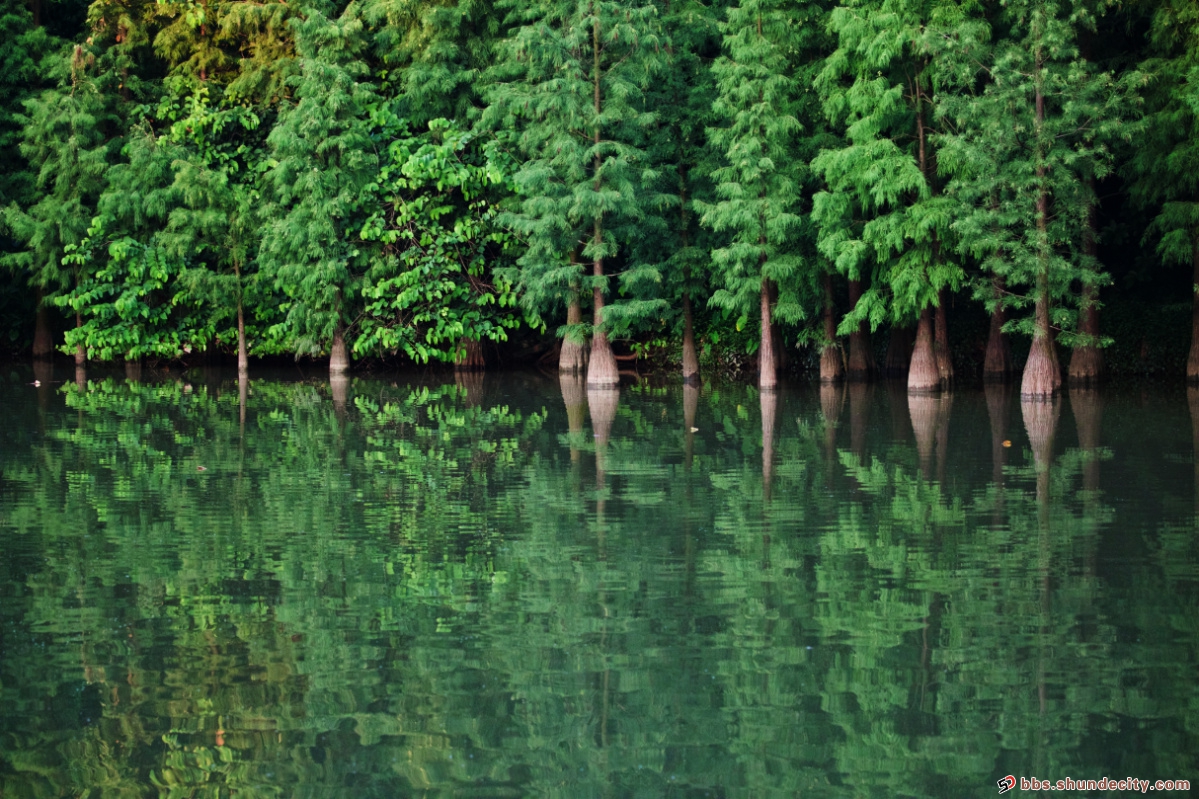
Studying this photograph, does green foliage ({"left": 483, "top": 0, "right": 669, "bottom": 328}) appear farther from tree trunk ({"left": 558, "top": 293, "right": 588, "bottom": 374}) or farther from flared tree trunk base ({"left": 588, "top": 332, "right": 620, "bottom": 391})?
tree trunk ({"left": 558, "top": 293, "right": 588, "bottom": 374})

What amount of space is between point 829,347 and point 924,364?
143 inches

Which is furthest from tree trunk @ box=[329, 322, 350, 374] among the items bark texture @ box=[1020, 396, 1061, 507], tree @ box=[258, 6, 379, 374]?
bark texture @ box=[1020, 396, 1061, 507]

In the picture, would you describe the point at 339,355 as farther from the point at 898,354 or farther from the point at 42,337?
the point at 898,354

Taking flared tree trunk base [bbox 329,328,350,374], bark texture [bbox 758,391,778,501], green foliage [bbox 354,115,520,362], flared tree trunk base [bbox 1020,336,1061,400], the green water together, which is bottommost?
the green water

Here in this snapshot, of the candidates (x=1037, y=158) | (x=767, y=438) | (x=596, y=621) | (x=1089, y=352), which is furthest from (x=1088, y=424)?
(x=596, y=621)

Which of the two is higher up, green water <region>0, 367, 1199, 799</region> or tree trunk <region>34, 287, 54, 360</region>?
tree trunk <region>34, 287, 54, 360</region>

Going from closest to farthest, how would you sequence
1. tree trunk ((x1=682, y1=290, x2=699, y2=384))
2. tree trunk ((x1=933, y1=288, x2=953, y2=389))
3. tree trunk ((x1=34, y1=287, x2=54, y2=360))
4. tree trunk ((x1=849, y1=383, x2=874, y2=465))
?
1. tree trunk ((x1=849, y1=383, x2=874, y2=465))
2. tree trunk ((x1=933, y1=288, x2=953, y2=389))
3. tree trunk ((x1=682, y1=290, x2=699, y2=384))
4. tree trunk ((x1=34, y1=287, x2=54, y2=360))

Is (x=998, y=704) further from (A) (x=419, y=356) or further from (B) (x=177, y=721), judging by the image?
(A) (x=419, y=356)

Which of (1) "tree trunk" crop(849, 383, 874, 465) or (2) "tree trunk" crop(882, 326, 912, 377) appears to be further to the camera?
(2) "tree trunk" crop(882, 326, 912, 377)

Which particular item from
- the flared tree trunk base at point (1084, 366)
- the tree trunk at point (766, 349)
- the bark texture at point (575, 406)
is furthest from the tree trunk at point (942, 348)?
the bark texture at point (575, 406)

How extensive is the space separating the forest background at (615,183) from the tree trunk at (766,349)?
111 mm

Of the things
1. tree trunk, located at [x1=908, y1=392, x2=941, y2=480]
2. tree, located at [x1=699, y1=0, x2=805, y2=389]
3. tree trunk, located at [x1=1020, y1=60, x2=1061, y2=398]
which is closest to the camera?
tree trunk, located at [x1=908, y1=392, x2=941, y2=480]

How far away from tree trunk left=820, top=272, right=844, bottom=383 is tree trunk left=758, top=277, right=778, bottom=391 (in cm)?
145

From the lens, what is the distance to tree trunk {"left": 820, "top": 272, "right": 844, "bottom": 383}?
33.5m
